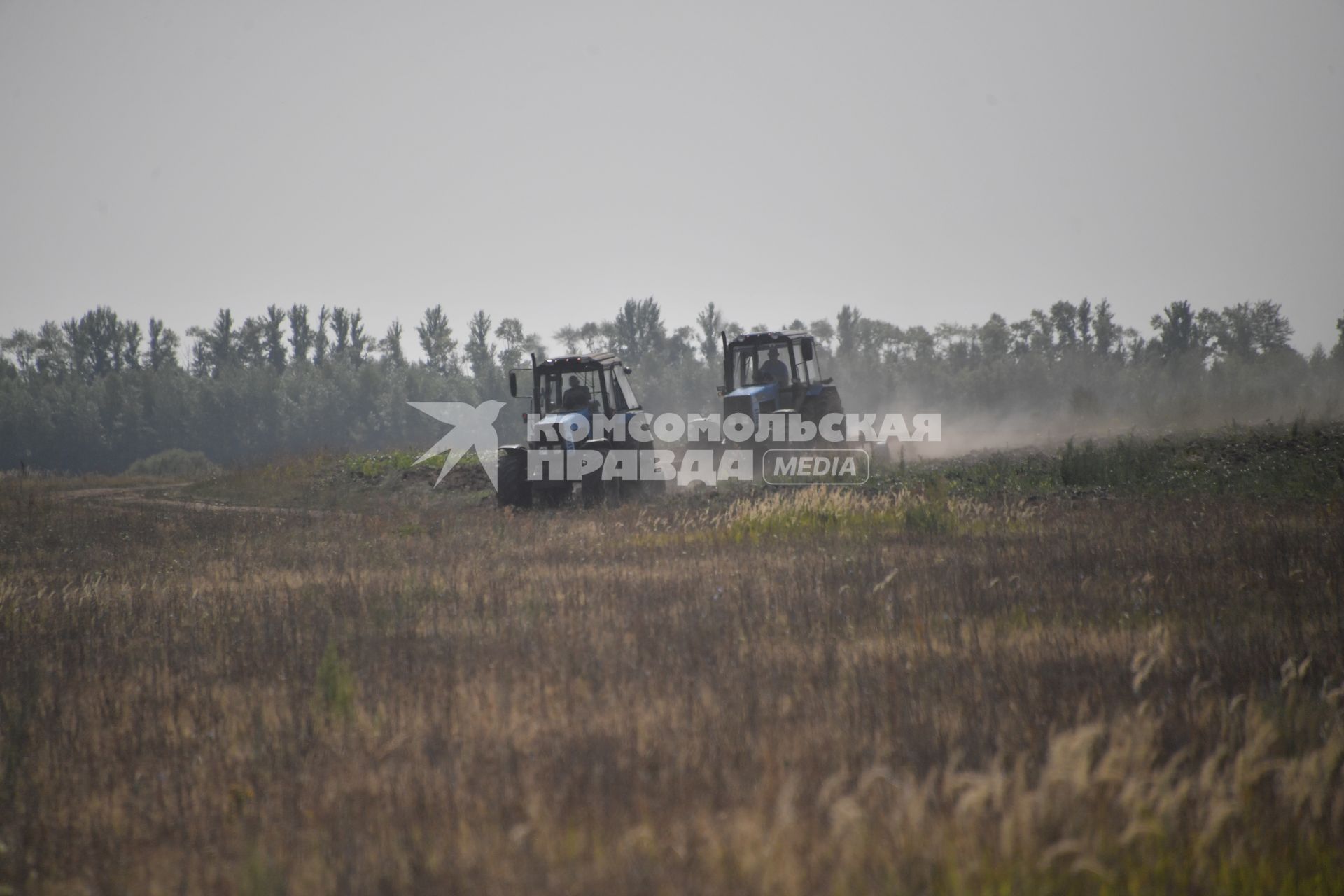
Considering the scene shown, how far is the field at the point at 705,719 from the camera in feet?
10.1

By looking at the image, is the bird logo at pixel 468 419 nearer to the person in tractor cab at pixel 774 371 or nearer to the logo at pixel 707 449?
the logo at pixel 707 449

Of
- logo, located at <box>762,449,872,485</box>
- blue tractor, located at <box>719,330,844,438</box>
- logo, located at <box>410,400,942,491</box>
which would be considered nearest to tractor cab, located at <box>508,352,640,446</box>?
logo, located at <box>410,400,942,491</box>

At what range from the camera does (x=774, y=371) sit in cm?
1988

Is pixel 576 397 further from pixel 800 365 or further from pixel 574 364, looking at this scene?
pixel 800 365

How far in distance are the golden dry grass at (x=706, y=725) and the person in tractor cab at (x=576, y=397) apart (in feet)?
24.9

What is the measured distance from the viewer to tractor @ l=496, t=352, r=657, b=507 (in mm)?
17281

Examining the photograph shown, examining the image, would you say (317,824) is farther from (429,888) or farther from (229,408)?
(229,408)

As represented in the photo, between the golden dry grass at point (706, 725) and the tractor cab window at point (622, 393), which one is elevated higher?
the tractor cab window at point (622, 393)

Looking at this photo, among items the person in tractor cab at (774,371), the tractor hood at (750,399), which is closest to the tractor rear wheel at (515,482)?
the tractor hood at (750,399)

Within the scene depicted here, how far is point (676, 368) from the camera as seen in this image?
95125 millimetres

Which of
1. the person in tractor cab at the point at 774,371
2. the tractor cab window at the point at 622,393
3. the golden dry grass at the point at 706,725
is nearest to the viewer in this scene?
the golden dry grass at the point at 706,725

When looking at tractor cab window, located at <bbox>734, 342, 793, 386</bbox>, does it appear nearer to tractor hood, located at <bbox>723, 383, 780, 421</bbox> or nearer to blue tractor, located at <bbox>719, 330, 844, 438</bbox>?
blue tractor, located at <bbox>719, 330, 844, 438</bbox>

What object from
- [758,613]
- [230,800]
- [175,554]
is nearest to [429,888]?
[230,800]

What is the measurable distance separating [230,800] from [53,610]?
20.9ft
